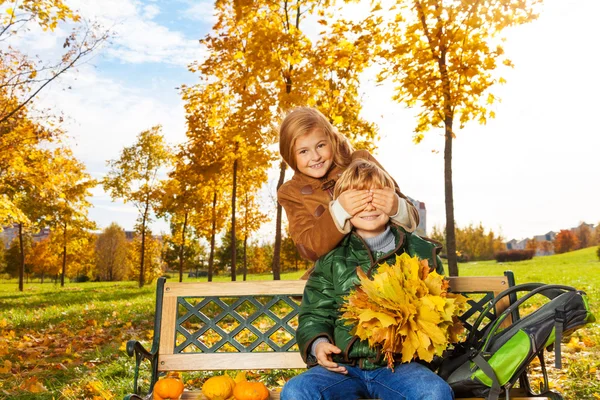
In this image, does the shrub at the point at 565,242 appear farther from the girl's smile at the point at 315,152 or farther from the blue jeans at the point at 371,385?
the blue jeans at the point at 371,385

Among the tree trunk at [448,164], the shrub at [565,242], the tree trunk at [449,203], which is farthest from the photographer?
the shrub at [565,242]

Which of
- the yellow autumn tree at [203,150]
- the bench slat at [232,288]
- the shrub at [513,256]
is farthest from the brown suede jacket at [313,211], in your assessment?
the shrub at [513,256]

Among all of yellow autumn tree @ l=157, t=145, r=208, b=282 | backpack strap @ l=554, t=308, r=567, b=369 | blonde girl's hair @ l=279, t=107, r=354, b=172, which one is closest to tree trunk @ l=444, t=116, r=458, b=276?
blonde girl's hair @ l=279, t=107, r=354, b=172

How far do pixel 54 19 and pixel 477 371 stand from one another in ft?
29.2

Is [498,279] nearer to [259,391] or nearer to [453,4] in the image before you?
[259,391]

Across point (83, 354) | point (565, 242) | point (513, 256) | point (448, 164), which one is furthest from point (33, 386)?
point (565, 242)

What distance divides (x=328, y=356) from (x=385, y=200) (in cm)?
82

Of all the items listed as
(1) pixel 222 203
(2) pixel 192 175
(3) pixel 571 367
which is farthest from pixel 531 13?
(1) pixel 222 203

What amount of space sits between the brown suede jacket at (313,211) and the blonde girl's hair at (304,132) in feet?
0.22

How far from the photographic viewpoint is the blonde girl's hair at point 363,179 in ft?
9.25

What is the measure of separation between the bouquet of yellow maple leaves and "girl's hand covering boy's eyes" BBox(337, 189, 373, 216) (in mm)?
365

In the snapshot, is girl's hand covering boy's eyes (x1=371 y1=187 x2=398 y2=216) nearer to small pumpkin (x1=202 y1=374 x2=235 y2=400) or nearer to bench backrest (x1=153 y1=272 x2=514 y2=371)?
bench backrest (x1=153 y1=272 x2=514 y2=371)

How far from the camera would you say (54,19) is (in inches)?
355

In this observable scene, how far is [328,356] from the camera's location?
267 cm
